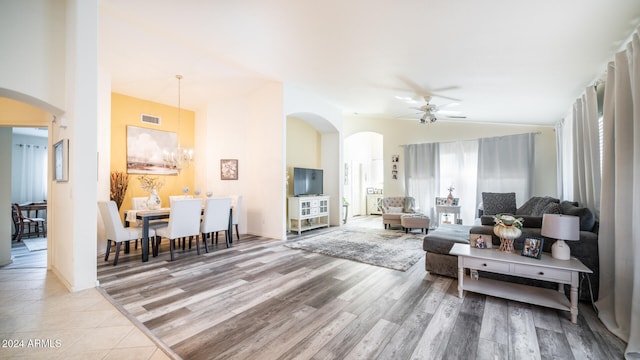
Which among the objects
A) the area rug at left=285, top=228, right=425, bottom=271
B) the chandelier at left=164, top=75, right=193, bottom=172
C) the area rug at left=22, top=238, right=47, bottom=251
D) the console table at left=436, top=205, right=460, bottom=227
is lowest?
the area rug at left=22, top=238, right=47, bottom=251

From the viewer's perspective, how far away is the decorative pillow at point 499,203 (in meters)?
5.52

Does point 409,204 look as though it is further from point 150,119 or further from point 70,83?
point 70,83

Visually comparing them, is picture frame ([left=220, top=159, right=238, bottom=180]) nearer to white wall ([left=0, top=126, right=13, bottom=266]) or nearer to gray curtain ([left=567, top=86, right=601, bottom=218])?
white wall ([left=0, top=126, right=13, bottom=266])

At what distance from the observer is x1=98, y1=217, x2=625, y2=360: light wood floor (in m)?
1.83

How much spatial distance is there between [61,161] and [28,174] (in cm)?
636

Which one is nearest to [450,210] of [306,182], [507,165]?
[507,165]

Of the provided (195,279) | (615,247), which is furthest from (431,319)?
(195,279)

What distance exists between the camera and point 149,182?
217 inches

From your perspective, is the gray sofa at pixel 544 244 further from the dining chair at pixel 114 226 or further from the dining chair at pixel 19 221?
the dining chair at pixel 19 221

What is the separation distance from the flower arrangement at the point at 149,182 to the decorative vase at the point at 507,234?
19.4 feet

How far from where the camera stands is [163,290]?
2.84 meters

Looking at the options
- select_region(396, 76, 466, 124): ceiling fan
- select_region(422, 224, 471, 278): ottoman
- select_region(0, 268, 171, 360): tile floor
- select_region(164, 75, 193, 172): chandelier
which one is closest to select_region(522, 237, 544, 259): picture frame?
select_region(422, 224, 471, 278): ottoman

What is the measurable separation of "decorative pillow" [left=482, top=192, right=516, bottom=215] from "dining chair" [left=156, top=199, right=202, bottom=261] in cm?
590

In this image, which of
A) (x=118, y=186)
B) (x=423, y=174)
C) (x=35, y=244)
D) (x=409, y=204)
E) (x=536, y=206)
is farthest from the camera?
(x=423, y=174)
